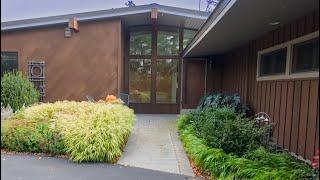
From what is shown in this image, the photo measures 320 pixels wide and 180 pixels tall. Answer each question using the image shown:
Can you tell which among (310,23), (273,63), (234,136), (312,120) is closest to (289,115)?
(312,120)

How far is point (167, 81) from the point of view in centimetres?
1269

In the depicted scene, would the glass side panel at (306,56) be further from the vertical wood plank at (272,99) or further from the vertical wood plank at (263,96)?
the vertical wood plank at (263,96)

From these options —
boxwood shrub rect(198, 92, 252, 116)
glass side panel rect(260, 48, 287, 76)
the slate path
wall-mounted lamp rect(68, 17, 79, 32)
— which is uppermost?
wall-mounted lamp rect(68, 17, 79, 32)

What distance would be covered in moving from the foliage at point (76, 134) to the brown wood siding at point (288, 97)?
2930 mm

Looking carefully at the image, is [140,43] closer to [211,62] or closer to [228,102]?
[211,62]

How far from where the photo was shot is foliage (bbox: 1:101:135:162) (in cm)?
535

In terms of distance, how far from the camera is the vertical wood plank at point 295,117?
5184 mm

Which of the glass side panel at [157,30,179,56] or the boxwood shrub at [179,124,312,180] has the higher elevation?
the glass side panel at [157,30,179,56]

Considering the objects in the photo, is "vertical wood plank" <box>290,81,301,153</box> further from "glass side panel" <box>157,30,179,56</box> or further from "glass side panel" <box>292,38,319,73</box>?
"glass side panel" <box>157,30,179,56</box>

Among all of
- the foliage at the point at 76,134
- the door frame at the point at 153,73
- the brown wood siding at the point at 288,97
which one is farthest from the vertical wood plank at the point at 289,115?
the door frame at the point at 153,73

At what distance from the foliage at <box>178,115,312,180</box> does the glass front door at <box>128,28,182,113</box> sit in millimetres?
7482

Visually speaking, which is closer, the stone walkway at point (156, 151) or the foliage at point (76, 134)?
the stone walkway at point (156, 151)

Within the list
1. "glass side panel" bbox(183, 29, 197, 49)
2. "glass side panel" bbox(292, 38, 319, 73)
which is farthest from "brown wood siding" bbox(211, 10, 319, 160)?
"glass side panel" bbox(183, 29, 197, 49)

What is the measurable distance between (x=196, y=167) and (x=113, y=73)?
19.1 ft
